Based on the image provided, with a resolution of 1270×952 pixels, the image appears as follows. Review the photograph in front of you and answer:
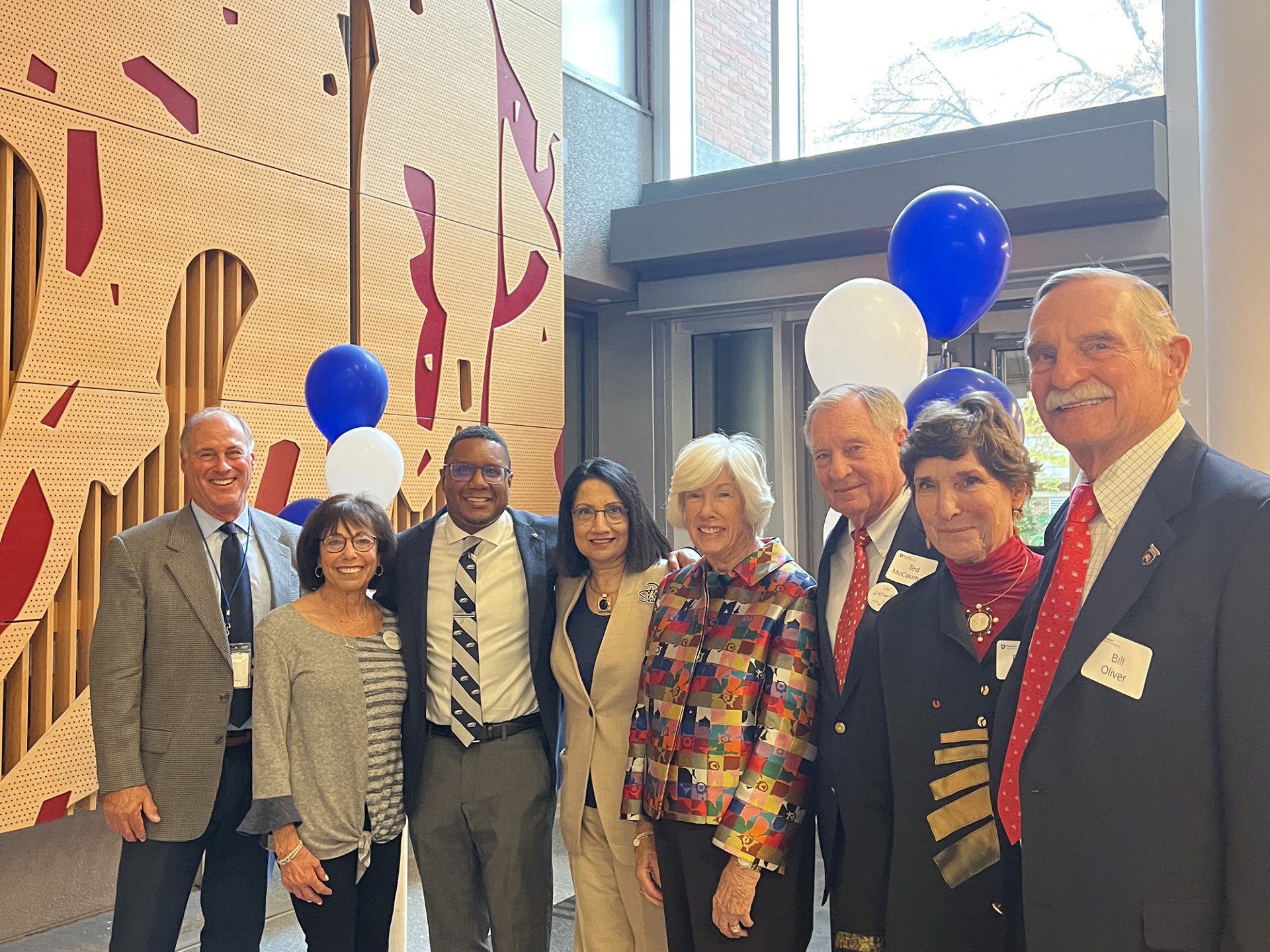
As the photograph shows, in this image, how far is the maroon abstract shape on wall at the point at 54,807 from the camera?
135 inches

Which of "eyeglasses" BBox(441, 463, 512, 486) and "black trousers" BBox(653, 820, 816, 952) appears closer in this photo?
"black trousers" BBox(653, 820, 816, 952)

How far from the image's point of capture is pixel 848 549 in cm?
215

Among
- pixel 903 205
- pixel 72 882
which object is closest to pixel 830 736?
pixel 72 882

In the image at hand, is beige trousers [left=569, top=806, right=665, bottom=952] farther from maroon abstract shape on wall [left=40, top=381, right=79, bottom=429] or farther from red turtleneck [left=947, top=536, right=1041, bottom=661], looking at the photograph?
maroon abstract shape on wall [left=40, top=381, right=79, bottom=429]

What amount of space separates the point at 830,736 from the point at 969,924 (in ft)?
1.35

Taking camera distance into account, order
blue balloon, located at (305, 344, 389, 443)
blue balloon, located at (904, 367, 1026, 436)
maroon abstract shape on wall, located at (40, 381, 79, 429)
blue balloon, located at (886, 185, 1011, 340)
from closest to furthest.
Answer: blue balloon, located at (904, 367, 1026, 436), blue balloon, located at (886, 185, 1011, 340), maroon abstract shape on wall, located at (40, 381, 79, 429), blue balloon, located at (305, 344, 389, 443)

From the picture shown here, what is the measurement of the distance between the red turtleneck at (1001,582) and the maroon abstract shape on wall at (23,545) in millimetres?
3020

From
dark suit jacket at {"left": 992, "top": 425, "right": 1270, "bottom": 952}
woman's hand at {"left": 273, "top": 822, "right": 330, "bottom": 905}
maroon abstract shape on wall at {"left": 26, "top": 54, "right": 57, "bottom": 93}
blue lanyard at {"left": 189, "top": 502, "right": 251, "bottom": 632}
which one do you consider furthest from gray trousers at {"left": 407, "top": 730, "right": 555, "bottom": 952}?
maroon abstract shape on wall at {"left": 26, "top": 54, "right": 57, "bottom": 93}

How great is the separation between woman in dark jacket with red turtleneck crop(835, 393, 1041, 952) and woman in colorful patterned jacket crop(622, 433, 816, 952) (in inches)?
12.5

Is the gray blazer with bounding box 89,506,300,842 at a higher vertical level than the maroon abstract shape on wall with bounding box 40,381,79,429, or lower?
lower

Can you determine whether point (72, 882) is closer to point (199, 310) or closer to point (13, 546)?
point (13, 546)

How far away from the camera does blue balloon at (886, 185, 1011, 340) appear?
287 centimetres

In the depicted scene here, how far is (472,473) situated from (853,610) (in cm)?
107

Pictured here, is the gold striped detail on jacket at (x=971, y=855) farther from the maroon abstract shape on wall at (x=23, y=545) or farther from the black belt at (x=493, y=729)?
the maroon abstract shape on wall at (x=23, y=545)
